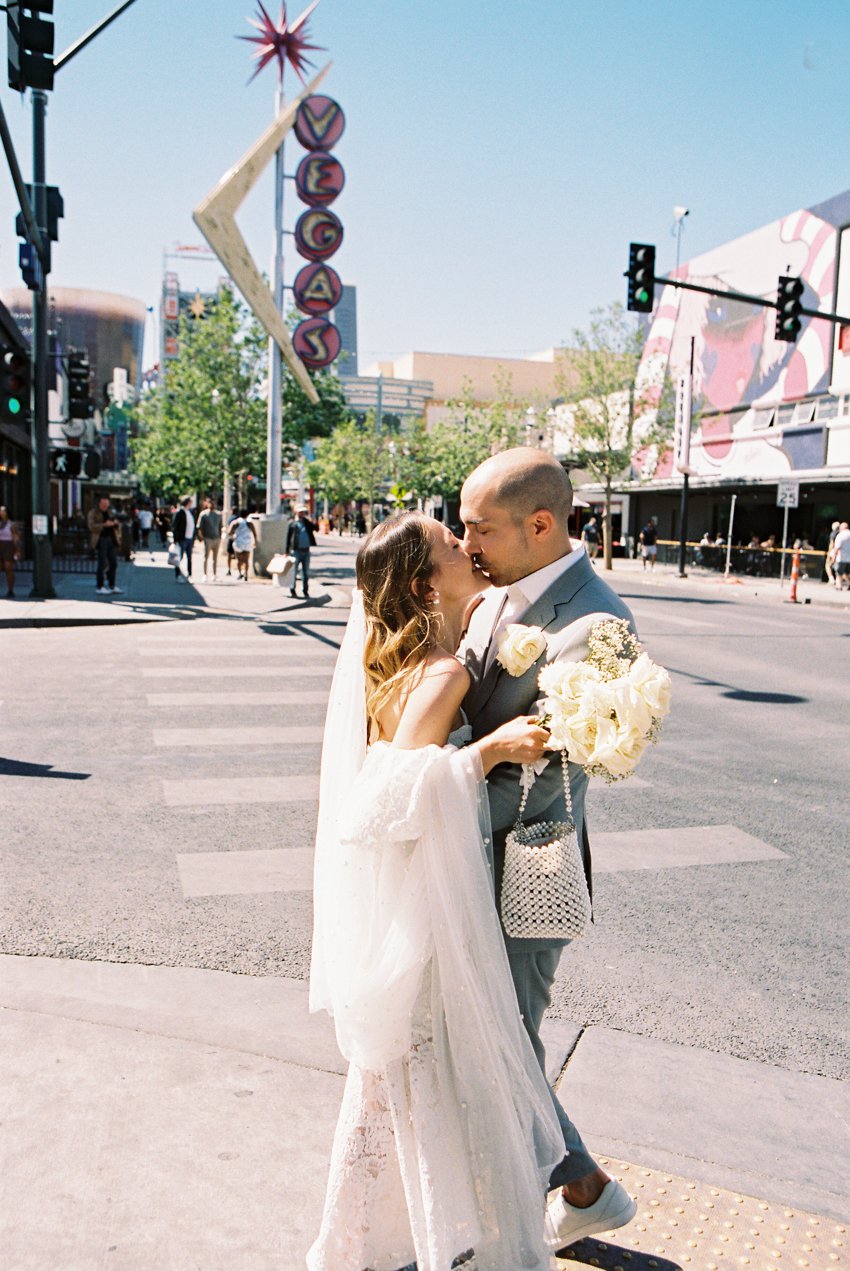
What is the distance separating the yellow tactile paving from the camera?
257 cm

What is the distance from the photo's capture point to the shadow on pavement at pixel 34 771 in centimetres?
695

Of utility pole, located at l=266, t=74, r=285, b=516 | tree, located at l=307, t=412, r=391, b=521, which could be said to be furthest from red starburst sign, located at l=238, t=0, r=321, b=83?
tree, located at l=307, t=412, r=391, b=521

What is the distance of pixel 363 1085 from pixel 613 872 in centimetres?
332

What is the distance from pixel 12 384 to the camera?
53.3 feet

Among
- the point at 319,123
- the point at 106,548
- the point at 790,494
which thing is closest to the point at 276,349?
the point at 319,123

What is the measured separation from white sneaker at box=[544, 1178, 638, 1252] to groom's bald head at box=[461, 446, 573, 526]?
5.55ft

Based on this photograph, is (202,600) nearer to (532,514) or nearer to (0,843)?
(0,843)

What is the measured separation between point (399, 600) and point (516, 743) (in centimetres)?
43

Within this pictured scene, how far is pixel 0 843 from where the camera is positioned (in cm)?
560

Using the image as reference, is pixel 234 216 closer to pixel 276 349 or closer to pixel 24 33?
pixel 276 349

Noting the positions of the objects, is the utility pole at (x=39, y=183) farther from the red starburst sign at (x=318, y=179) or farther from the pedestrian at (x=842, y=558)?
the pedestrian at (x=842, y=558)

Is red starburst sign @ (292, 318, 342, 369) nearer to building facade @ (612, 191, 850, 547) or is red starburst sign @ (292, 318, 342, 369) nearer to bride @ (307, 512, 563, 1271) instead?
building facade @ (612, 191, 850, 547)

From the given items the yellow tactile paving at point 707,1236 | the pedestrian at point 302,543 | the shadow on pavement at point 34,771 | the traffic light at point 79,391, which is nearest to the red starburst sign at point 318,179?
the pedestrian at point 302,543

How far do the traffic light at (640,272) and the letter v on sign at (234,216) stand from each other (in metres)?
9.49
